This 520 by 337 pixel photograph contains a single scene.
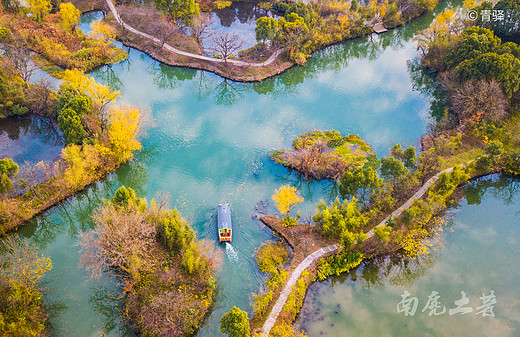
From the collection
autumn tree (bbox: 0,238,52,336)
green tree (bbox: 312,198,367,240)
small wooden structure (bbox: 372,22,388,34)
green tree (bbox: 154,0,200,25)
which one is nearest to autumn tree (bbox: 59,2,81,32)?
green tree (bbox: 154,0,200,25)

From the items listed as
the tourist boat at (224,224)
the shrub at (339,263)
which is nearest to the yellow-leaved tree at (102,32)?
the tourist boat at (224,224)

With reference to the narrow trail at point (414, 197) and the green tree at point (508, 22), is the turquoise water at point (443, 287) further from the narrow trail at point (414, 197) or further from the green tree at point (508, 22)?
the green tree at point (508, 22)

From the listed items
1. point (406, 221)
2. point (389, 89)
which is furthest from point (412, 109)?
point (406, 221)

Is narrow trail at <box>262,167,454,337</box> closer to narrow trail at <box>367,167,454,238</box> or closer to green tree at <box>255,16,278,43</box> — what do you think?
narrow trail at <box>367,167,454,238</box>

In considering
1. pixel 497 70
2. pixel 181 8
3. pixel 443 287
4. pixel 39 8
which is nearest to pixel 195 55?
pixel 181 8

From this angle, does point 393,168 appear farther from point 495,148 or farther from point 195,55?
point 195,55
